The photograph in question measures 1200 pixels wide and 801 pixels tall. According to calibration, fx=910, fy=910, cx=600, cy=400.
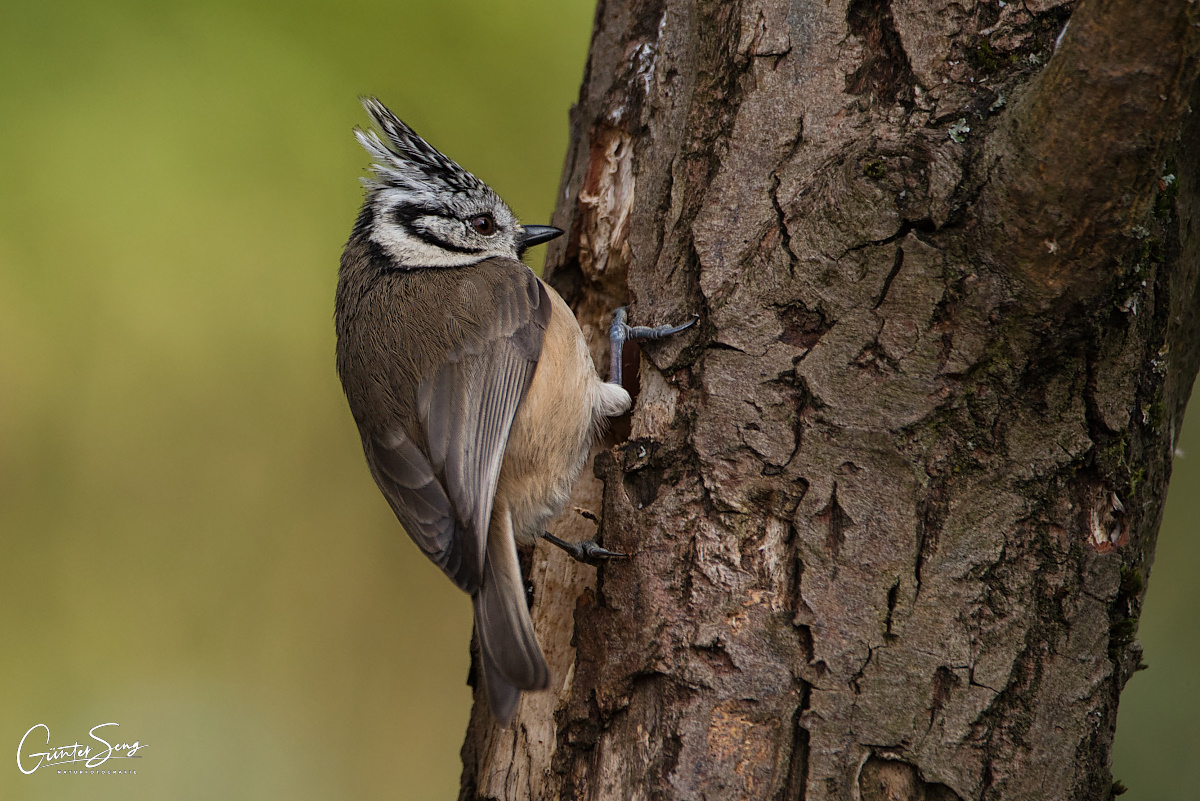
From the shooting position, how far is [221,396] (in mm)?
3918

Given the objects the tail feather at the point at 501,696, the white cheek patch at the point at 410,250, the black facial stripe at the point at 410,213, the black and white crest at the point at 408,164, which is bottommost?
the tail feather at the point at 501,696

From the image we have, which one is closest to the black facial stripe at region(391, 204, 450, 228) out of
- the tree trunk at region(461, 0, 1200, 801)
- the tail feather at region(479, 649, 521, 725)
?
the tree trunk at region(461, 0, 1200, 801)

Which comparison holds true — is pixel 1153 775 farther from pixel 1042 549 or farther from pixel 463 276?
pixel 463 276

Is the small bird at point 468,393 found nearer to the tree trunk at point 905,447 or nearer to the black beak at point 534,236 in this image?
the black beak at point 534,236

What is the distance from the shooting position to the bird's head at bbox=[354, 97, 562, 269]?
290cm

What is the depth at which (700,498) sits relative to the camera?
1765 millimetres

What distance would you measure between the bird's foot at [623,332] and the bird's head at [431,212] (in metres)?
0.58

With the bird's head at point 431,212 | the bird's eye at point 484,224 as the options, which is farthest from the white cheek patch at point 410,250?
the bird's eye at point 484,224

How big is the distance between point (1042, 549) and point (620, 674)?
0.79 m

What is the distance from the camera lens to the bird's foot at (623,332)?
197 centimetres

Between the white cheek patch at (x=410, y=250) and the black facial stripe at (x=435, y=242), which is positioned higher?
the black facial stripe at (x=435, y=242)

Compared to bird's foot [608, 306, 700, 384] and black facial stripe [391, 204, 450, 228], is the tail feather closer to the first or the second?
bird's foot [608, 306, 700, 384]

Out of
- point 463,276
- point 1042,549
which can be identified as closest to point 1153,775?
point 1042,549

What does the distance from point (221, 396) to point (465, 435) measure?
193cm
